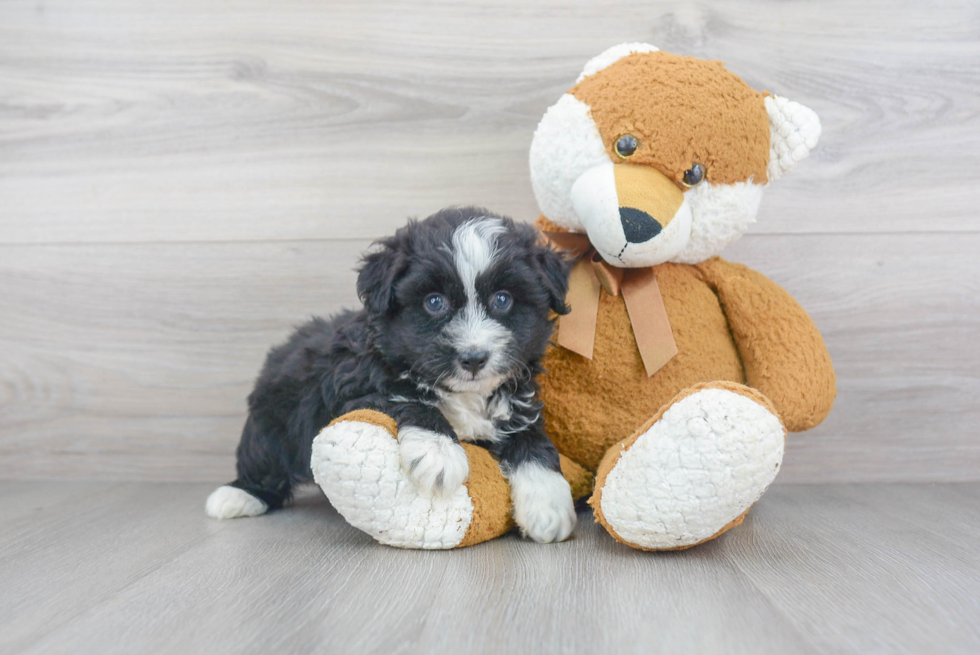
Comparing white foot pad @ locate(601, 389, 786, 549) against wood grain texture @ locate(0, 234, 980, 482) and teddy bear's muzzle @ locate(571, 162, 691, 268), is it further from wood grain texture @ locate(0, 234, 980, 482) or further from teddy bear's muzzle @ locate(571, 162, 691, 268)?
wood grain texture @ locate(0, 234, 980, 482)

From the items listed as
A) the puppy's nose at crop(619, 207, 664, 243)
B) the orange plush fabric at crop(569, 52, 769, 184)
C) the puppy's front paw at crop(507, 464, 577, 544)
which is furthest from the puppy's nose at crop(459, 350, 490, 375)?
the orange plush fabric at crop(569, 52, 769, 184)

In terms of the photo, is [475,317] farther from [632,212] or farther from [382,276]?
[632,212]

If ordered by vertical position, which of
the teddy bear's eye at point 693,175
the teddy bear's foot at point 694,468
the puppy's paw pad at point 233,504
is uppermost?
the teddy bear's eye at point 693,175

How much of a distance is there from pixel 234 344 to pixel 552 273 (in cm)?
109

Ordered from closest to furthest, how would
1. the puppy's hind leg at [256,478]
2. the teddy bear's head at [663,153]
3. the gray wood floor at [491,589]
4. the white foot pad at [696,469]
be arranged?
the gray wood floor at [491,589], the white foot pad at [696,469], the teddy bear's head at [663,153], the puppy's hind leg at [256,478]

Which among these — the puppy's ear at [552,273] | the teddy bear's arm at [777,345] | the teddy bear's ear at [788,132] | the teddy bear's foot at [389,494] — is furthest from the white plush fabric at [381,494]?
the teddy bear's ear at [788,132]

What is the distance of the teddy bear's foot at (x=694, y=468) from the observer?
1.21 m

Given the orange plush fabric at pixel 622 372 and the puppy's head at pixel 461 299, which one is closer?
the puppy's head at pixel 461 299

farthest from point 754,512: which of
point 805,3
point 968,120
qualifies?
point 805,3

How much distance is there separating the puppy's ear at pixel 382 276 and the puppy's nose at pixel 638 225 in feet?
1.33

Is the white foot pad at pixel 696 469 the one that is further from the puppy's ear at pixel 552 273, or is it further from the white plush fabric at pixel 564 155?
the white plush fabric at pixel 564 155

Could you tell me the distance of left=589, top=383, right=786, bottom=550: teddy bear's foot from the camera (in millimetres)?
1210

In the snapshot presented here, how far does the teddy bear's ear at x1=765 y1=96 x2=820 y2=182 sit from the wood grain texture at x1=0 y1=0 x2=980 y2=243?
47 centimetres

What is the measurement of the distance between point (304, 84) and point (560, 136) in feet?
2.84
